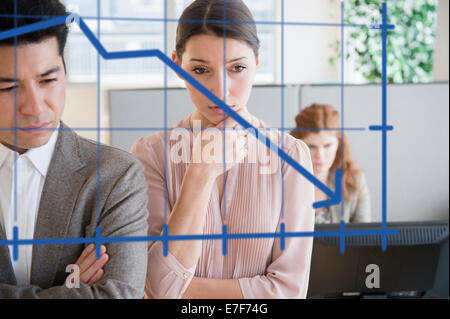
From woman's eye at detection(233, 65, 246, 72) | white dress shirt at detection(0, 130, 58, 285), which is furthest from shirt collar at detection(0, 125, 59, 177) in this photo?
woman's eye at detection(233, 65, 246, 72)

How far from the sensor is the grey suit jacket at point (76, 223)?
0.61 metres

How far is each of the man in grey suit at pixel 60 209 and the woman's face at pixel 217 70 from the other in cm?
12

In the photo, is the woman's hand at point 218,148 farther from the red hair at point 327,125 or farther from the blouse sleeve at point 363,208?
the blouse sleeve at point 363,208

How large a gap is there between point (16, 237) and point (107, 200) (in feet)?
0.37

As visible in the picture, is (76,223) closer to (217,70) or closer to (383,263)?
(217,70)

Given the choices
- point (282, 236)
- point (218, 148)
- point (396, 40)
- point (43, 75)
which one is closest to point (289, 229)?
point (282, 236)

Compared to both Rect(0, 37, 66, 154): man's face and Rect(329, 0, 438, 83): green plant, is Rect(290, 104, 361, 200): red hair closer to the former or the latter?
Rect(329, 0, 438, 83): green plant

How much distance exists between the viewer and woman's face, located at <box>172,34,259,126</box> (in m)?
0.63

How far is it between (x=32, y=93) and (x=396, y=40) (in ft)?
2.04

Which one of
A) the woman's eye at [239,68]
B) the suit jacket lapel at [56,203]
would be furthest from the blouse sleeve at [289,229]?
the suit jacket lapel at [56,203]

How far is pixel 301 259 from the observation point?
2.24ft

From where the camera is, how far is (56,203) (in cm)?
61

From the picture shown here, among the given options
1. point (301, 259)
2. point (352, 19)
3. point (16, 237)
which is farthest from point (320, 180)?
point (16, 237)
